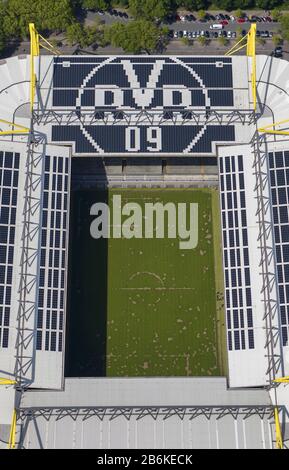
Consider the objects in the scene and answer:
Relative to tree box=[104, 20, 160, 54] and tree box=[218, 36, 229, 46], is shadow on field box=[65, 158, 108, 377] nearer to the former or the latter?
tree box=[104, 20, 160, 54]

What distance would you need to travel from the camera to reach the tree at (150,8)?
13875 cm

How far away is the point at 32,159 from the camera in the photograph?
116 metres

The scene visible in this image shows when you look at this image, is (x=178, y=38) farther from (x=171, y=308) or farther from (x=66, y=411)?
(x=66, y=411)

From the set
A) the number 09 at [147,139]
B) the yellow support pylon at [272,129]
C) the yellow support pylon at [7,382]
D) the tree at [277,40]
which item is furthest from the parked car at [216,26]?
the yellow support pylon at [7,382]

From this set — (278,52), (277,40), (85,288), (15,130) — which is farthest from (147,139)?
(277,40)

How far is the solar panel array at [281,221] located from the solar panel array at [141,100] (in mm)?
11297

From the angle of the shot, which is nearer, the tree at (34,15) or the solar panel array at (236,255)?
the solar panel array at (236,255)

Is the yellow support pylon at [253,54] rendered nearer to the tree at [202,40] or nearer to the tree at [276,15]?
the tree at [202,40]

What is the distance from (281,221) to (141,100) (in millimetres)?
38909

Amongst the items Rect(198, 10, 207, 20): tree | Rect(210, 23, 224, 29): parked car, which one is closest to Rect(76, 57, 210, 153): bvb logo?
Rect(210, 23, 224, 29): parked car

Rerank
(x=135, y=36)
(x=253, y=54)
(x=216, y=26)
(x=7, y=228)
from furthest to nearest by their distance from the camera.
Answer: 1. (x=216, y=26)
2. (x=135, y=36)
3. (x=253, y=54)
4. (x=7, y=228)

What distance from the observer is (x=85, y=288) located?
118750 mm

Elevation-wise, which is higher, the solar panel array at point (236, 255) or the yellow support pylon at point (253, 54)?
the yellow support pylon at point (253, 54)

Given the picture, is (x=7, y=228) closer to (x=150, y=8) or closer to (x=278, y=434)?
(x=278, y=434)
